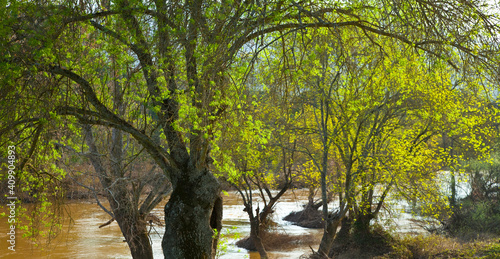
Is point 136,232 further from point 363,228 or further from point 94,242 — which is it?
point 94,242

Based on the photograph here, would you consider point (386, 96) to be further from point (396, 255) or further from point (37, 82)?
point (37, 82)

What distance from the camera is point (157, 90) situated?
6992 millimetres

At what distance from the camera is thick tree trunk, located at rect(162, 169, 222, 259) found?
23.8ft

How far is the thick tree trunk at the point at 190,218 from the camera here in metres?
7.26

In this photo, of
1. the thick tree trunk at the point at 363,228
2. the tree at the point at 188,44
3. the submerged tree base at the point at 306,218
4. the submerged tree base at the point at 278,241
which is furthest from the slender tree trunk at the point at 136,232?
the submerged tree base at the point at 306,218

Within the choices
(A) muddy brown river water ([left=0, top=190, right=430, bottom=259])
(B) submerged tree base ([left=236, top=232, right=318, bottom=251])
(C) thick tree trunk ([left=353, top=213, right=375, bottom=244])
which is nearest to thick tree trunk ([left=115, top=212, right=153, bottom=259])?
(A) muddy brown river water ([left=0, top=190, right=430, bottom=259])

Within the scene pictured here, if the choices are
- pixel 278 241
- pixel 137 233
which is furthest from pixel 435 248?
pixel 137 233

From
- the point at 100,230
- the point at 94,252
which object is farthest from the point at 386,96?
the point at 100,230

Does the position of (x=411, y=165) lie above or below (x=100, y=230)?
above

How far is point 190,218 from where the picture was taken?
24.0 ft

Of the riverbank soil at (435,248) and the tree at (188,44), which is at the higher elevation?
the tree at (188,44)

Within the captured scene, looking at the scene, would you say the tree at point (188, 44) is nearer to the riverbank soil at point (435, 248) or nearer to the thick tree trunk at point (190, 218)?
the thick tree trunk at point (190, 218)

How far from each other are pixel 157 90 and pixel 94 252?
12249mm

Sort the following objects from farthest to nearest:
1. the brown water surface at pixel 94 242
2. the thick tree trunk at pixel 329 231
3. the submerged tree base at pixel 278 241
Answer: the submerged tree base at pixel 278 241 → the brown water surface at pixel 94 242 → the thick tree trunk at pixel 329 231
